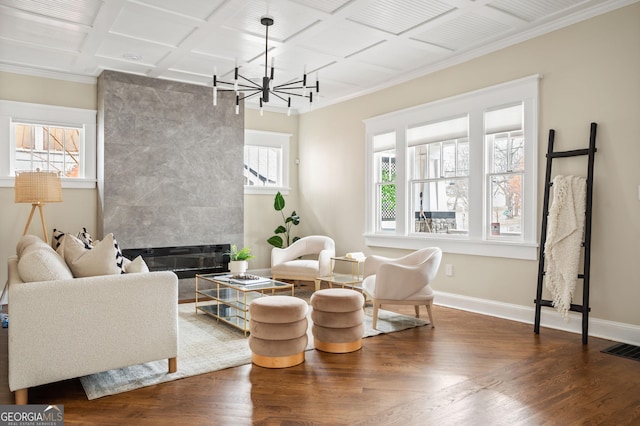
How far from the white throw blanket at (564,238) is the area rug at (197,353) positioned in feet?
4.07

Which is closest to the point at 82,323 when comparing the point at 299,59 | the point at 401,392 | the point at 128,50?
the point at 401,392

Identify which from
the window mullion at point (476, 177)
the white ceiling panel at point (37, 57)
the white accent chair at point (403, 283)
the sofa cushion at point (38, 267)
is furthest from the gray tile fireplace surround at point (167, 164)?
the window mullion at point (476, 177)

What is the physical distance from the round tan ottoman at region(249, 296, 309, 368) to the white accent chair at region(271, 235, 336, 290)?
2454mm

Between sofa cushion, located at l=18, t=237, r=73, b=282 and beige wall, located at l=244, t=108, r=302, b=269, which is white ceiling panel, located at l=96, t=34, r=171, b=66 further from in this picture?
sofa cushion, located at l=18, t=237, r=73, b=282

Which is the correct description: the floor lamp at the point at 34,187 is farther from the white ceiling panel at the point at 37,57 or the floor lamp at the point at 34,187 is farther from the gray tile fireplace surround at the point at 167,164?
the white ceiling panel at the point at 37,57

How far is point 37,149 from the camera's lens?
224 inches

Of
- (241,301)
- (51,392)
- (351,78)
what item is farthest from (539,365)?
(351,78)

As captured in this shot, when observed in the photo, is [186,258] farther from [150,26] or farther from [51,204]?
[150,26]

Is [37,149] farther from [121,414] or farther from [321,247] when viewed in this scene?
[121,414]

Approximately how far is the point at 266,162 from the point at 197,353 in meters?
4.48

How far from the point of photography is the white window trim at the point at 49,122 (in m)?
5.39

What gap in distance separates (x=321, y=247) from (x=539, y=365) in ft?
11.9

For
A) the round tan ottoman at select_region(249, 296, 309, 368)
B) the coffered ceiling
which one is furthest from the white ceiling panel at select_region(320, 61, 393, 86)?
the round tan ottoman at select_region(249, 296, 309, 368)

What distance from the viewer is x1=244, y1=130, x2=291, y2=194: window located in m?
7.31
